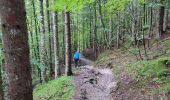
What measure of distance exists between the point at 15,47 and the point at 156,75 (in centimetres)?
775

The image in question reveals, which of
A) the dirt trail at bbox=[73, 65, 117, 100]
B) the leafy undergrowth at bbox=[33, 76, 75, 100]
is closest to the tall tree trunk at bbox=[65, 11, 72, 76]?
the dirt trail at bbox=[73, 65, 117, 100]

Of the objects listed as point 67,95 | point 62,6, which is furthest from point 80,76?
point 62,6

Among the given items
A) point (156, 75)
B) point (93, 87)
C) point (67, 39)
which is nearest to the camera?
point (156, 75)

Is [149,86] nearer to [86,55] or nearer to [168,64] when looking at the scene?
[168,64]

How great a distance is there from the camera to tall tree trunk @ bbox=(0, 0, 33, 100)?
268 centimetres

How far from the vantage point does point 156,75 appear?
9344mm

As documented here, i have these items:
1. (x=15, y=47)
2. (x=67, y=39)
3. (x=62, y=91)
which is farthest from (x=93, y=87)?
(x=15, y=47)

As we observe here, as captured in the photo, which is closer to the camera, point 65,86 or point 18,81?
point 18,81

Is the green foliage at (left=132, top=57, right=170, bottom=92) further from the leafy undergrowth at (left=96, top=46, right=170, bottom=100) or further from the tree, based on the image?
the tree

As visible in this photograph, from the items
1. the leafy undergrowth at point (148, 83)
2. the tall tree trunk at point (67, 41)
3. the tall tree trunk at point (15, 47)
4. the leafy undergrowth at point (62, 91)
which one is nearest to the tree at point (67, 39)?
the tall tree trunk at point (67, 41)

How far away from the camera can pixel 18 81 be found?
2.77 metres

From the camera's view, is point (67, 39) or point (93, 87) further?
point (67, 39)

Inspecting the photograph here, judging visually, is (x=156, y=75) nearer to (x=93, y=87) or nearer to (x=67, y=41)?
(x=93, y=87)

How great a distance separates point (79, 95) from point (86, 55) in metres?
28.2
